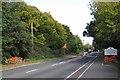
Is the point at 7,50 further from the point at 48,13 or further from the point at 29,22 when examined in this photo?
the point at 48,13

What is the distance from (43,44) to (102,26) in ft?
87.2

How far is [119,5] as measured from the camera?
101ft

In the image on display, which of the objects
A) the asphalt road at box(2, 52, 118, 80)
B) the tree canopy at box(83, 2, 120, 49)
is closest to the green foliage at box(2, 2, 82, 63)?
the tree canopy at box(83, 2, 120, 49)

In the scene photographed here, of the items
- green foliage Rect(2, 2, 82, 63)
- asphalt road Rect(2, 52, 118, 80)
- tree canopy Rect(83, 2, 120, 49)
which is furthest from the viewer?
green foliage Rect(2, 2, 82, 63)

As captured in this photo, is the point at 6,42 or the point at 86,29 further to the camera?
the point at 86,29

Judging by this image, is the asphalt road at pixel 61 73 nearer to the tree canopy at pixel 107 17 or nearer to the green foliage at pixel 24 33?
the tree canopy at pixel 107 17

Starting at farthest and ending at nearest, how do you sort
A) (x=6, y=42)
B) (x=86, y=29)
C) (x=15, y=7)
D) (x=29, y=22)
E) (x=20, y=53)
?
1. (x=86, y=29)
2. (x=29, y=22)
3. (x=20, y=53)
4. (x=15, y=7)
5. (x=6, y=42)

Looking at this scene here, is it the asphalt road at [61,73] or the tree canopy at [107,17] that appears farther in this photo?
the tree canopy at [107,17]

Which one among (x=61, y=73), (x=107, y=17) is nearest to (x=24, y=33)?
(x=107, y=17)

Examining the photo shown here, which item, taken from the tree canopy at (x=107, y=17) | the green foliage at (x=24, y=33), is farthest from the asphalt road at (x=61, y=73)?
the green foliage at (x=24, y=33)

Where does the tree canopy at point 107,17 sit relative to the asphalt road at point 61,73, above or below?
above

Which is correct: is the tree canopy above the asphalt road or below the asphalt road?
above

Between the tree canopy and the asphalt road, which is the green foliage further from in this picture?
the asphalt road

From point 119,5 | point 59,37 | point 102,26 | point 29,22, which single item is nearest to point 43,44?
point 29,22
